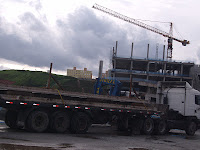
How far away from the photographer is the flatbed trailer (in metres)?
12.8

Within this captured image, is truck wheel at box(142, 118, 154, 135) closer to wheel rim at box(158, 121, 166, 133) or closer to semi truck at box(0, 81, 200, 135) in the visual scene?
semi truck at box(0, 81, 200, 135)

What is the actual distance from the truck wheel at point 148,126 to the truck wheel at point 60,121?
20.5 feet

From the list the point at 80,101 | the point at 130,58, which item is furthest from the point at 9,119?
the point at 130,58

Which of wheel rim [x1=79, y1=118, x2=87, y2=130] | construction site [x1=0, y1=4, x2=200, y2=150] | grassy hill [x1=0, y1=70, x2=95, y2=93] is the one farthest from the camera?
grassy hill [x1=0, y1=70, x2=95, y2=93]

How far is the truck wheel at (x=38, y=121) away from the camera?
42.2ft

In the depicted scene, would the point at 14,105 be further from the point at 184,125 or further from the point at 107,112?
the point at 184,125

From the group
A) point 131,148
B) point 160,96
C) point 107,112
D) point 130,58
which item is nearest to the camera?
point 131,148

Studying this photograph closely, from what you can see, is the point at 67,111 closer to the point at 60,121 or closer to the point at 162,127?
the point at 60,121

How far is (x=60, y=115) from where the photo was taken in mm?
13867

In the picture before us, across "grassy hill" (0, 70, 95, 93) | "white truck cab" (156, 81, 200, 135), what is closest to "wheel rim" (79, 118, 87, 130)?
"white truck cab" (156, 81, 200, 135)

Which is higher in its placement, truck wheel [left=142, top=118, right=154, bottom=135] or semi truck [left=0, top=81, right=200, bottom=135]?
semi truck [left=0, top=81, right=200, bottom=135]

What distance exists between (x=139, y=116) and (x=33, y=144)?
9.84 metres

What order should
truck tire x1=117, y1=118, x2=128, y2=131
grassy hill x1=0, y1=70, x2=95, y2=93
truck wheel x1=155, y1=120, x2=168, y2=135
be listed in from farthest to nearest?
1. grassy hill x1=0, y1=70, x2=95, y2=93
2. truck wheel x1=155, y1=120, x2=168, y2=135
3. truck tire x1=117, y1=118, x2=128, y2=131

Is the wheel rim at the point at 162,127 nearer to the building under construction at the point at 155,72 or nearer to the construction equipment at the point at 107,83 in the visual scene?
the construction equipment at the point at 107,83
